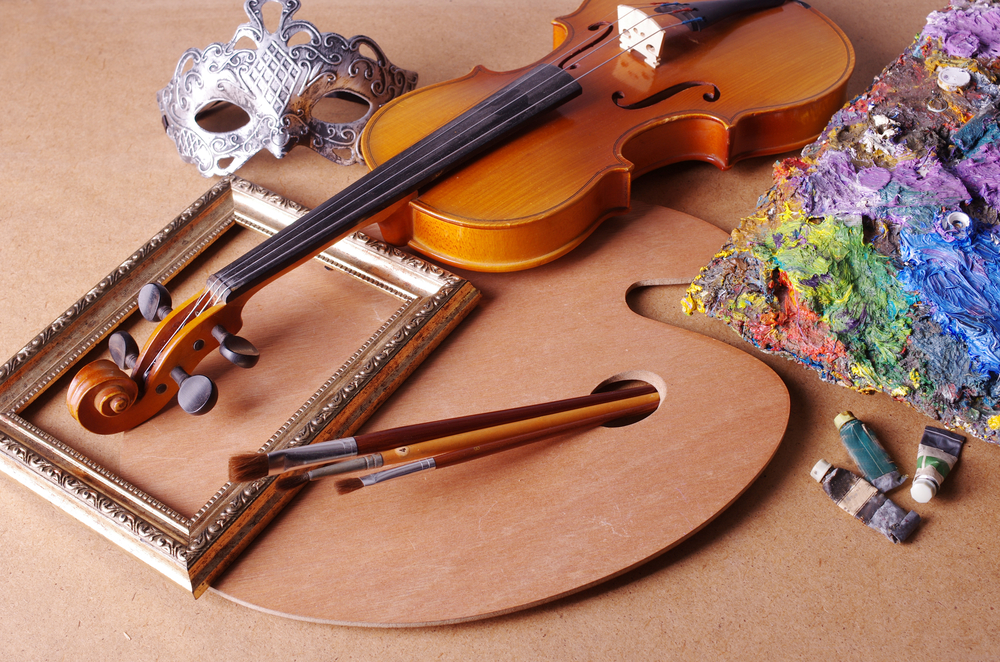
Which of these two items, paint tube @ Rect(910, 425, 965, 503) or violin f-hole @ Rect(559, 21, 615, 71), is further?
violin f-hole @ Rect(559, 21, 615, 71)

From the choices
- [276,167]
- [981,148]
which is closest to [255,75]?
[276,167]

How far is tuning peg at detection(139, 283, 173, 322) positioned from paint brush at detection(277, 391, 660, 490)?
0.40m

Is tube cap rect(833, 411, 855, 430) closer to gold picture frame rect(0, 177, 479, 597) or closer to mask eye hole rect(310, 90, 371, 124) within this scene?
gold picture frame rect(0, 177, 479, 597)

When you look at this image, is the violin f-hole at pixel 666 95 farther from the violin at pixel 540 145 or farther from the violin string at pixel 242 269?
the violin string at pixel 242 269

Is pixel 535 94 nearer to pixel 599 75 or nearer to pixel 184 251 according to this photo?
pixel 599 75

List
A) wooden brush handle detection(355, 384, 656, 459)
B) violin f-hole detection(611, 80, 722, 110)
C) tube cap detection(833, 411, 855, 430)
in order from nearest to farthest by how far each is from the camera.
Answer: wooden brush handle detection(355, 384, 656, 459) < tube cap detection(833, 411, 855, 430) < violin f-hole detection(611, 80, 722, 110)

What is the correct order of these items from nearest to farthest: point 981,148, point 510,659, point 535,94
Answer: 1. point 510,659
2. point 981,148
3. point 535,94

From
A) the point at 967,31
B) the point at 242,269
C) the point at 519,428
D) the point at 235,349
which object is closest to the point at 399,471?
the point at 519,428

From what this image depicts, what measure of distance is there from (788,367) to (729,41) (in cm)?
79

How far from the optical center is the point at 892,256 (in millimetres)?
1508

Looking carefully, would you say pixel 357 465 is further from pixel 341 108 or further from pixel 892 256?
pixel 341 108

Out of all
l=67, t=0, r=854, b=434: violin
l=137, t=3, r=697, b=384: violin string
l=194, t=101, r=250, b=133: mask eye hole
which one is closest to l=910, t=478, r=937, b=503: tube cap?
l=67, t=0, r=854, b=434: violin

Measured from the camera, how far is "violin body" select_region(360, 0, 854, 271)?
1700mm

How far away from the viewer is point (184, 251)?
1860mm
